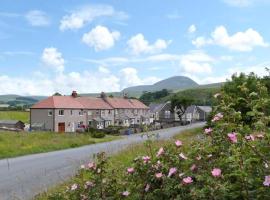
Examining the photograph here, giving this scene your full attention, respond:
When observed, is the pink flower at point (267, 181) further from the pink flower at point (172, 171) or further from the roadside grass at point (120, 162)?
the roadside grass at point (120, 162)

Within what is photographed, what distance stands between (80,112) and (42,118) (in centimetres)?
834

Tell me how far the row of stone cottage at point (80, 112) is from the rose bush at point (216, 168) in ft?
246

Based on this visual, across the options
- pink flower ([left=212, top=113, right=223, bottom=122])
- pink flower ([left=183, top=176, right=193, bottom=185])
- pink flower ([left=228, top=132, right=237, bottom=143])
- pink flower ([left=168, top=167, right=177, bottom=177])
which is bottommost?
pink flower ([left=183, top=176, right=193, bottom=185])

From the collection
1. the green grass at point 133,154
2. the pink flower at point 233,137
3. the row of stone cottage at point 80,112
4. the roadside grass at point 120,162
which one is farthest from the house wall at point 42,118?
the pink flower at point 233,137

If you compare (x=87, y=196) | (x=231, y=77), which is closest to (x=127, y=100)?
(x=231, y=77)

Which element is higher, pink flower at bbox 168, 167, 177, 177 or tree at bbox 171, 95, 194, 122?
tree at bbox 171, 95, 194, 122

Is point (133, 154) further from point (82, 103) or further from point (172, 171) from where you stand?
point (82, 103)

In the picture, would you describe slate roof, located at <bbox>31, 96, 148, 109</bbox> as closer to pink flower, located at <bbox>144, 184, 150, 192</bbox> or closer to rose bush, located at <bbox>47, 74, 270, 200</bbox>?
rose bush, located at <bbox>47, 74, 270, 200</bbox>

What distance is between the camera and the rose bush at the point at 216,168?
345cm

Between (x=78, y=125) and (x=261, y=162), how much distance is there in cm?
8229

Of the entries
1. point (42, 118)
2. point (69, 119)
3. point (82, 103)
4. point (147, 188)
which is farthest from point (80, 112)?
point (147, 188)

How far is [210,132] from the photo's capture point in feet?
13.9

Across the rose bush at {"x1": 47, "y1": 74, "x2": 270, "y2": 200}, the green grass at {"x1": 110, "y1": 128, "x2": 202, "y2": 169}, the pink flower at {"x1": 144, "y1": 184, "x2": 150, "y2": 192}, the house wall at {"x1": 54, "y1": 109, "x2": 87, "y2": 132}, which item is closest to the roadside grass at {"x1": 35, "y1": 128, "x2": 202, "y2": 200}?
the green grass at {"x1": 110, "y1": 128, "x2": 202, "y2": 169}

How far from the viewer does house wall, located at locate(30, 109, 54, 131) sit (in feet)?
259
